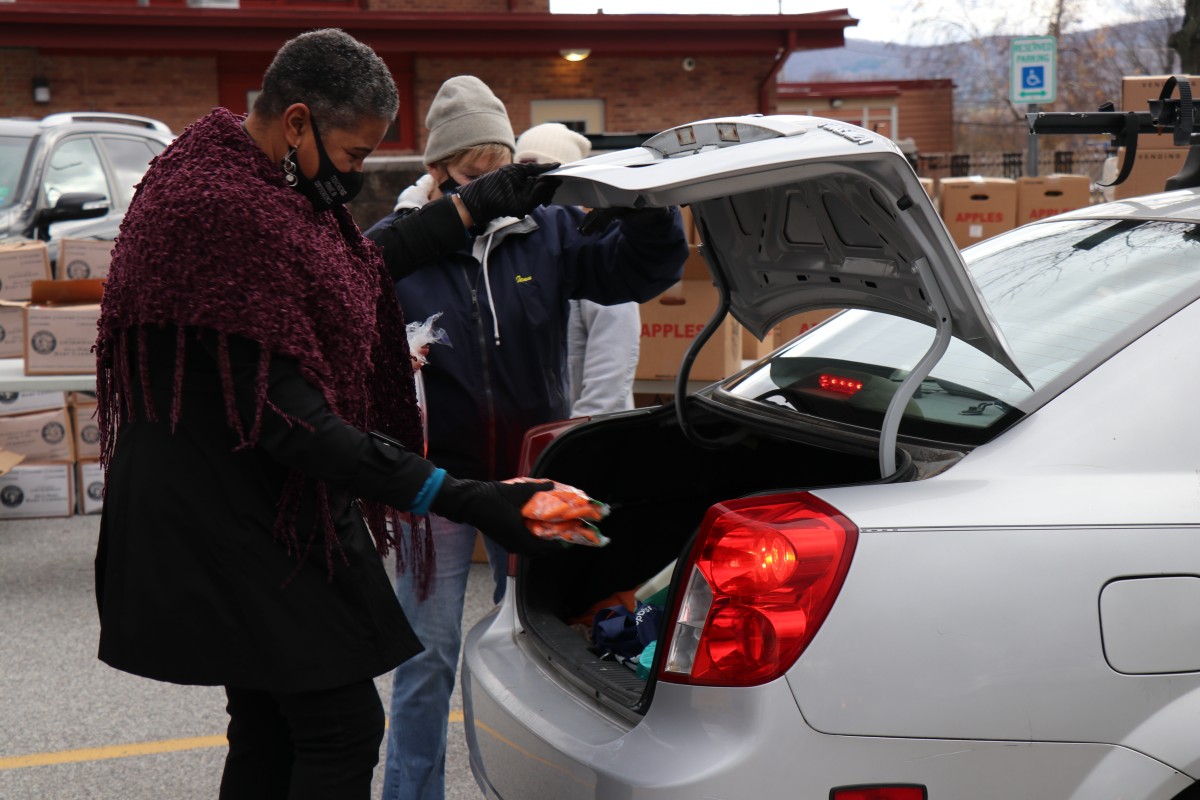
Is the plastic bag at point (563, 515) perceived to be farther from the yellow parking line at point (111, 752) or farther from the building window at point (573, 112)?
the building window at point (573, 112)

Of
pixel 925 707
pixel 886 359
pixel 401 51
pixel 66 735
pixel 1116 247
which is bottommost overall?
pixel 66 735

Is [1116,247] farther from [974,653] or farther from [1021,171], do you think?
[1021,171]

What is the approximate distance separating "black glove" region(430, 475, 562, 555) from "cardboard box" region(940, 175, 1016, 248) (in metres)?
6.10

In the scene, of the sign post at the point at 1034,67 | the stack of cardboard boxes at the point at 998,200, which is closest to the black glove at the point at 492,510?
the stack of cardboard boxes at the point at 998,200

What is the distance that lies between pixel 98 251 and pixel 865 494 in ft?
21.8

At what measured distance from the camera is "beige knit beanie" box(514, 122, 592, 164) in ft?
15.3

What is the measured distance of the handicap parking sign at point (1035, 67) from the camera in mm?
10695

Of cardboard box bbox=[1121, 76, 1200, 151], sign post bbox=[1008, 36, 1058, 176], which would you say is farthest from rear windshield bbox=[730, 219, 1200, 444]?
sign post bbox=[1008, 36, 1058, 176]

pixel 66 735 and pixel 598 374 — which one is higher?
pixel 598 374

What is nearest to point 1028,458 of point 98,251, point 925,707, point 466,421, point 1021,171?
point 925,707

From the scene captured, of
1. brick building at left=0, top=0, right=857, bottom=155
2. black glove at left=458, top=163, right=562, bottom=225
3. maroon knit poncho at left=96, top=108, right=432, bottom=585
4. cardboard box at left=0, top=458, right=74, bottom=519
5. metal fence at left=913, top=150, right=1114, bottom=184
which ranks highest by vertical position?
brick building at left=0, top=0, right=857, bottom=155

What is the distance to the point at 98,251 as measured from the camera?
7.58 m

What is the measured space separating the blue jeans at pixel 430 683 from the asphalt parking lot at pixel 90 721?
47 cm

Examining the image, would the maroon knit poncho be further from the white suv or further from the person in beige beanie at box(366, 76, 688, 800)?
the white suv
